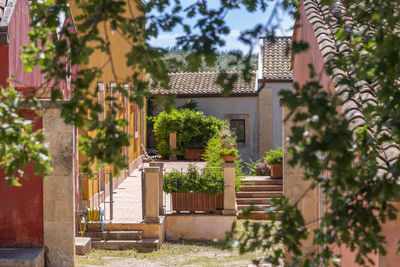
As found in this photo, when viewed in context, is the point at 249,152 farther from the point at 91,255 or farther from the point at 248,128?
the point at 91,255

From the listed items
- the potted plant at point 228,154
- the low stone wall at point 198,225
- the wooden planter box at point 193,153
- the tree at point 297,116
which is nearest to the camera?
the tree at point 297,116

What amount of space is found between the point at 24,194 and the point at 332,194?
5.44 metres

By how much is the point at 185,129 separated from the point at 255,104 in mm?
3773

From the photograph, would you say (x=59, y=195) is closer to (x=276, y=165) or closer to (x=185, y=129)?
(x=276, y=165)

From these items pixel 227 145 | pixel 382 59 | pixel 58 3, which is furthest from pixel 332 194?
pixel 227 145

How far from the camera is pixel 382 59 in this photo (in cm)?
317

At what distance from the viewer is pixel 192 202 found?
11906 millimetres

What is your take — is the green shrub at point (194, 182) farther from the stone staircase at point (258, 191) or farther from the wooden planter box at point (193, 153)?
the wooden planter box at point (193, 153)

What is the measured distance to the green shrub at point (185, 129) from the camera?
21.8 metres

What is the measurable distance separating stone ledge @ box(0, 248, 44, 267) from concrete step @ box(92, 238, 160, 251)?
3262 mm

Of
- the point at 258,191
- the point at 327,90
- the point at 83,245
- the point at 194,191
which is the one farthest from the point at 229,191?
the point at 327,90

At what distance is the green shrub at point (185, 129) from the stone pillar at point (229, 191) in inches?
386

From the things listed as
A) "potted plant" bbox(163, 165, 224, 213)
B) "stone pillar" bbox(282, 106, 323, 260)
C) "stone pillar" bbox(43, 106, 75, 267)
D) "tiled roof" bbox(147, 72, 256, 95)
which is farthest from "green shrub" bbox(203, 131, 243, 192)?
"tiled roof" bbox(147, 72, 256, 95)

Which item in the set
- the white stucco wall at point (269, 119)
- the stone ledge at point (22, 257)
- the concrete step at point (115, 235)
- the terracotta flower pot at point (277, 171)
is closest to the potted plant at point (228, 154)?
the terracotta flower pot at point (277, 171)
